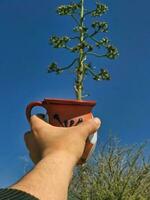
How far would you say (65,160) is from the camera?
60.7 inches

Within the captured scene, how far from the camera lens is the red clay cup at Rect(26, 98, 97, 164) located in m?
2.12

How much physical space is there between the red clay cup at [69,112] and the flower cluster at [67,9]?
17.7 m

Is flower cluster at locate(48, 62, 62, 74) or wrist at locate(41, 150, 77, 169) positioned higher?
flower cluster at locate(48, 62, 62, 74)

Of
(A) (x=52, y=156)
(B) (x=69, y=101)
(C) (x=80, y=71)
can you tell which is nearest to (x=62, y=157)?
(A) (x=52, y=156)

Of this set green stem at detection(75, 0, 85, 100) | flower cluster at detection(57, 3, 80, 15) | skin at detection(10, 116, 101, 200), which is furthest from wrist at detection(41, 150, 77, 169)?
flower cluster at detection(57, 3, 80, 15)

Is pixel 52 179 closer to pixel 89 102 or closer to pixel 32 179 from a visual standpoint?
pixel 32 179

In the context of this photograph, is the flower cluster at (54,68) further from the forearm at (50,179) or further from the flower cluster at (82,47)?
the forearm at (50,179)

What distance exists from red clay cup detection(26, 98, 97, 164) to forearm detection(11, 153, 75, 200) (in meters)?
0.52

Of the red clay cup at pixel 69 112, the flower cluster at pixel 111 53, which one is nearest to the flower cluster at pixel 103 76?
the flower cluster at pixel 111 53

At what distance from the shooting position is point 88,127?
187cm

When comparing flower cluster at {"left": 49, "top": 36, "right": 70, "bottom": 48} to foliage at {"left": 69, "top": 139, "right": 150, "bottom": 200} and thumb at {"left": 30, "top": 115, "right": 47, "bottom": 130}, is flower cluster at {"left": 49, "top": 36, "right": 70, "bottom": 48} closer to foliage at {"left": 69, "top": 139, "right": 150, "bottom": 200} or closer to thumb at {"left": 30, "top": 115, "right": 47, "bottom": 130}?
foliage at {"left": 69, "top": 139, "right": 150, "bottom": 200}

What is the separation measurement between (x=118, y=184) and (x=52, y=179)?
1702 centimetres

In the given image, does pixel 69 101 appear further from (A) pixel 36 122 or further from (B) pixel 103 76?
Result: (B) pixel 103 76

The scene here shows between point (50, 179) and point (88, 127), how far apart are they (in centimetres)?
49
